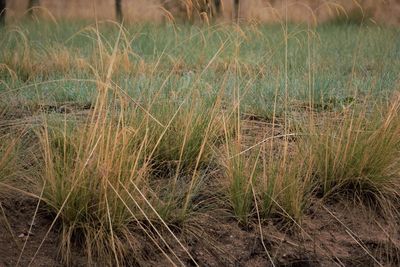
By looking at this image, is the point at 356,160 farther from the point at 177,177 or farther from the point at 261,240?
the point at 177,177

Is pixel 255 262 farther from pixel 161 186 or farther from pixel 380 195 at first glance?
pixel 380 195

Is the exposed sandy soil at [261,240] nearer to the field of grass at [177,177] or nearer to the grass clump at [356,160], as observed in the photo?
the field of grass at [177,177]

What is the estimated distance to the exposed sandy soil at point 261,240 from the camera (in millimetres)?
2359

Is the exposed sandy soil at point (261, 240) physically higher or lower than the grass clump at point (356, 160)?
lower

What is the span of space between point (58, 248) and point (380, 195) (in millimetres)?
1515

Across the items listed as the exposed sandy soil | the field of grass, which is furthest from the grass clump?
the exposed sandy soil

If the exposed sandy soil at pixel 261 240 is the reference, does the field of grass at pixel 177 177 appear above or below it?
above

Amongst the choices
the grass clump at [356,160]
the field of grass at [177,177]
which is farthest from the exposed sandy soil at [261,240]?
the grass clump at [356,160]

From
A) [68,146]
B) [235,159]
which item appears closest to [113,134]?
[68,146]

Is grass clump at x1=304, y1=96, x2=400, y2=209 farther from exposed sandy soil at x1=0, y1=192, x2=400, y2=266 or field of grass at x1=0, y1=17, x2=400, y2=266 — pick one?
exposed sandy soil at x1=0, y1=192, x2=400, y2=266

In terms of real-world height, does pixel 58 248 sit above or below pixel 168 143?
below

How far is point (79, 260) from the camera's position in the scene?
7.49 ft

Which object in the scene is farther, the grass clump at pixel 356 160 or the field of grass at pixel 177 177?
the grass clump at pixel 356 160

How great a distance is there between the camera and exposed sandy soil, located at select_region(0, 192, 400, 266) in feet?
7.74
